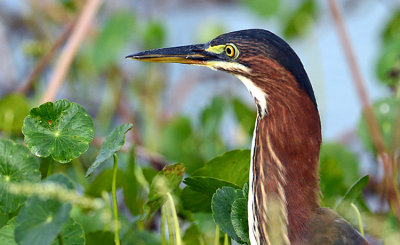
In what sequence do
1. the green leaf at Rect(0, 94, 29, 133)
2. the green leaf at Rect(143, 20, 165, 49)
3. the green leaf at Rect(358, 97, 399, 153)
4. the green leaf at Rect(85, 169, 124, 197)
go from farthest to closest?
1. the green leaf at Rect(143, 20, 165, 49)
2. the green leaf at Rect(0, 94, 29, 133)
3. the green leaf at Rect(358, 97, 399, 153)
4. the green leaf at Rect(85, 169, 124, 197)

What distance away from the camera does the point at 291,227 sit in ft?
4.00

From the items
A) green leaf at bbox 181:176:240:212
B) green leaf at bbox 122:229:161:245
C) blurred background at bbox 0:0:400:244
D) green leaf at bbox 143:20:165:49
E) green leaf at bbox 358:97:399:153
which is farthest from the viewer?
green leaf at bbox 143:20:165:49

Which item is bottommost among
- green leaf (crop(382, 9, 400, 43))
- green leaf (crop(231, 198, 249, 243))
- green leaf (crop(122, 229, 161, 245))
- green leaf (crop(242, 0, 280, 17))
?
green leaf (crop(122, 229, 161, 245))

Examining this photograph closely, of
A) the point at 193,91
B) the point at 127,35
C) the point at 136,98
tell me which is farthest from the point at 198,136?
the point at 193,91

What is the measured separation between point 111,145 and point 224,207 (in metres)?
0.22

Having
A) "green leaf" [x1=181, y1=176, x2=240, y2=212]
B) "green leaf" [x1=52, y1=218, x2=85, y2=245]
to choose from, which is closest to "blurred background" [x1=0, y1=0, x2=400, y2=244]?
"green leaf" [x1=181, y1=176, x2=240, y2=212]

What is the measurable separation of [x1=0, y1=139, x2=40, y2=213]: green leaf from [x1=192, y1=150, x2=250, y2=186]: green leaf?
1.04 ft

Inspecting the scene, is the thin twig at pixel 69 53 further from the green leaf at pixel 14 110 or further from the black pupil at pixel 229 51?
the black pupil at pixel 229 51

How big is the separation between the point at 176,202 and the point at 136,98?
6.30ft

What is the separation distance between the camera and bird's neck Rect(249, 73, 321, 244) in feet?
4.04

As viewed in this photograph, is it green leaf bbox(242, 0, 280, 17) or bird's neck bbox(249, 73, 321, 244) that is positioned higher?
green leaf bbox(242, 0, 280, 17)

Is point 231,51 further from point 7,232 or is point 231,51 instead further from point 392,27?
point 392,27

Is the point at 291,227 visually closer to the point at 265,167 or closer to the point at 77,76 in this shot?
the point at 265,167

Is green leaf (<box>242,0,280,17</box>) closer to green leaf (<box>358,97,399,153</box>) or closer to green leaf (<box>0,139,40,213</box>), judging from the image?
green leaf (<box>358,97,399,153</box>)
